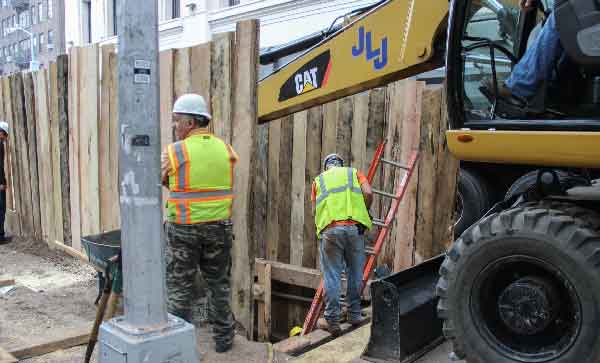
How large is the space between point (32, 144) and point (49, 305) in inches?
141

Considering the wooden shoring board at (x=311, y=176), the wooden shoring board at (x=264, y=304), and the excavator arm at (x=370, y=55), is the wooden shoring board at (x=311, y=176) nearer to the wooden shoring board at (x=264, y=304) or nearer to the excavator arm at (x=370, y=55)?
the wooden shoring board at (x=264, y=304)

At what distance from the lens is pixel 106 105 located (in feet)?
22.3

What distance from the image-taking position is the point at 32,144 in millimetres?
8539

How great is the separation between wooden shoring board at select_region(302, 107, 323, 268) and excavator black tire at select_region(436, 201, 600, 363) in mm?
3901

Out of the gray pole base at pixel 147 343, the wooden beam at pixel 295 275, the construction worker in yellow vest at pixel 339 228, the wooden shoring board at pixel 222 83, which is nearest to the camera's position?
the gray pole base at pixel 147 343

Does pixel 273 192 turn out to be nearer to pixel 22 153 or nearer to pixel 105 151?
pixel 105 151

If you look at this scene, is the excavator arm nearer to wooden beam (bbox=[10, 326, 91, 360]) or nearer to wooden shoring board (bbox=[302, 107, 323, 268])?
wooden shoring board (bbox=[302, 107, 323, 268])

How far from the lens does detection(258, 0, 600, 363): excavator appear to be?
9.01 feet

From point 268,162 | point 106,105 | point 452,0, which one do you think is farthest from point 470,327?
point 106,105

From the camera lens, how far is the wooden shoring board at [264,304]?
22.4 ft

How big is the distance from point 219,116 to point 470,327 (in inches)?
124

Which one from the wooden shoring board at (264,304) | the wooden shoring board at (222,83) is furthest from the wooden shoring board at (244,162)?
the wooden shoring board at (264,304)

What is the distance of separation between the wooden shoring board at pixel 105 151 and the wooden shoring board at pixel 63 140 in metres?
0.97

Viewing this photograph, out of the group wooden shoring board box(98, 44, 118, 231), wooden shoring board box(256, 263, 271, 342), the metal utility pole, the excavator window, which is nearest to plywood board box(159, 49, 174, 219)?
wooden shoring board box(98, 44, 118, 231)
